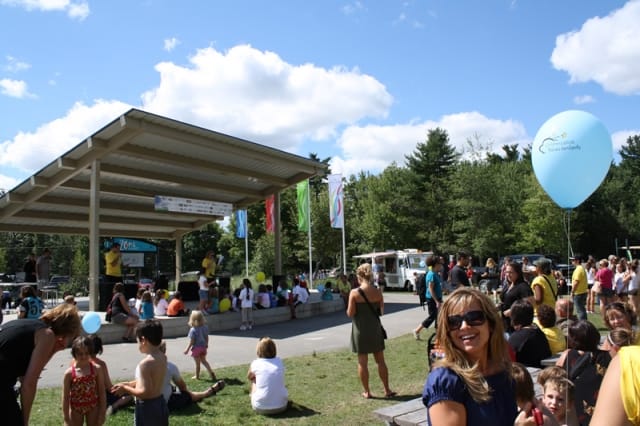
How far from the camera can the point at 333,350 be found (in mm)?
10688

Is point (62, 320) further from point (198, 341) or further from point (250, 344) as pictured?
point (250, 344)

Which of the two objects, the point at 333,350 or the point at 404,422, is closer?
the point at 404,422

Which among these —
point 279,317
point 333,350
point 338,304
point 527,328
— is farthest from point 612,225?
point 527,328

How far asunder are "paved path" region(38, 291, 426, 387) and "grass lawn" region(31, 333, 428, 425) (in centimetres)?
106

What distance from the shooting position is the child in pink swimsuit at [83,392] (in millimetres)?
4359

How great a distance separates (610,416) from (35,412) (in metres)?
6.84

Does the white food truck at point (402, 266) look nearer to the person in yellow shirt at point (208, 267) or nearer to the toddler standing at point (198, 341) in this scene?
the person in yellow shirt at point (208, 267)

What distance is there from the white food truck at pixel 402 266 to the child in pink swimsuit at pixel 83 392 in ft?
82.4

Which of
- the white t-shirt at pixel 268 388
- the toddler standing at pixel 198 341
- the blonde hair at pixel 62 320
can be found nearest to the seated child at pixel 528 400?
the blonde hair at pixel 62 320

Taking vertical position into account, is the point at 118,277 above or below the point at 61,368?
above

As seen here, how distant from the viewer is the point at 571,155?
6082 millimetres

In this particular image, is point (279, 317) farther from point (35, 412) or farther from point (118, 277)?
point (35, 412)

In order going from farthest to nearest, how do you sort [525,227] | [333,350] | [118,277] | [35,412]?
[525,227] < [118,277] < [333,350] < [35,412]

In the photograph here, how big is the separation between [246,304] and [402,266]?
17.3 metres
